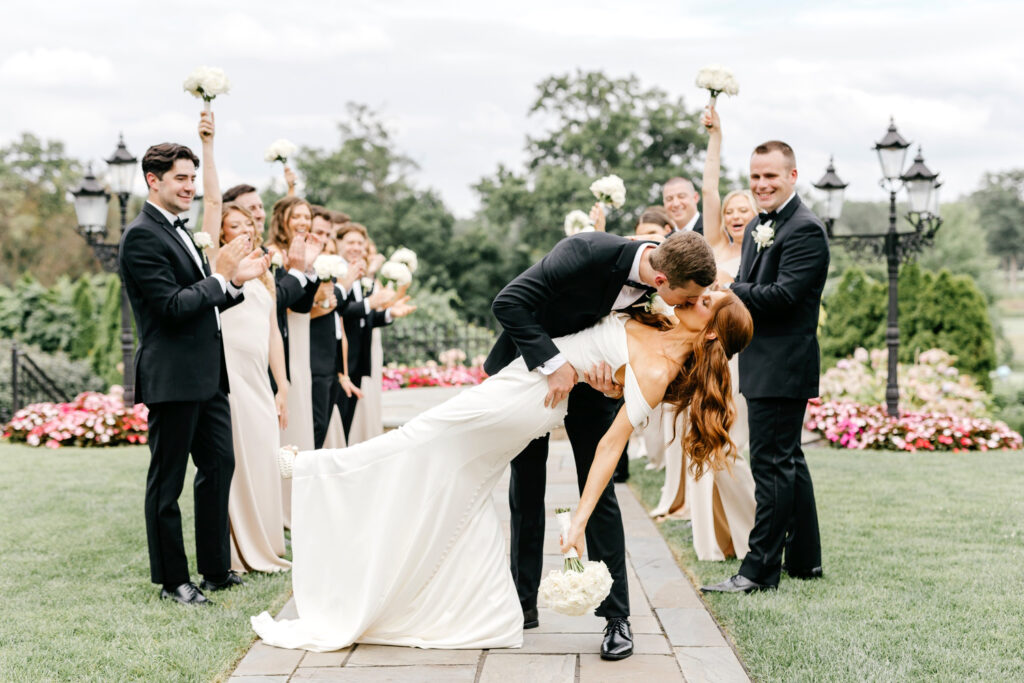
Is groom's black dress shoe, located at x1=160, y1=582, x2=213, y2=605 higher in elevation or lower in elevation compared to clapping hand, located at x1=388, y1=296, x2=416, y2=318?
lower

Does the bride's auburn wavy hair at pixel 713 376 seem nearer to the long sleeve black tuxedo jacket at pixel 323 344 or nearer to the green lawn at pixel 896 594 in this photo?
the green lawn at pixel 896 594

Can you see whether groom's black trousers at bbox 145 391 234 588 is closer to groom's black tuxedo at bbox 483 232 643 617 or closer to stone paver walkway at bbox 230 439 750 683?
stone paver walkway at bbox 230 439 750 683

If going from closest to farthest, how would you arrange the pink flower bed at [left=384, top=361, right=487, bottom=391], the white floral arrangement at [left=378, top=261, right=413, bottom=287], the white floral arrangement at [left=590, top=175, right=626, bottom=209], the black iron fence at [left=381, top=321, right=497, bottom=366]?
the white floral arrangement at [left=590, top=175, right=626, bottom=209] → the white floral arrangement at [left=378, top=261, right=413, bottom=287] → the pink flower bed at [left=384, top=361, right=487, bottom=391] → the black iron fence at [left=381, top=321, right=497, bottom=366]

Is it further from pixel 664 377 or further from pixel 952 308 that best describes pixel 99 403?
pixel 952 308

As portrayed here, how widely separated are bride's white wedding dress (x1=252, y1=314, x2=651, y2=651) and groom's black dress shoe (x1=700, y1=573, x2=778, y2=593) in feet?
4.42

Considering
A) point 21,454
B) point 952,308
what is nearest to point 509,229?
point 952,308

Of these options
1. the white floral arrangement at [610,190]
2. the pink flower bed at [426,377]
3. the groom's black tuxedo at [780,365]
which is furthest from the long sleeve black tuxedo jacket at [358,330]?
the pink flower bed at [426,377]

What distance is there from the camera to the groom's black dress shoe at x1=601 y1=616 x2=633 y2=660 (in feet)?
13.2

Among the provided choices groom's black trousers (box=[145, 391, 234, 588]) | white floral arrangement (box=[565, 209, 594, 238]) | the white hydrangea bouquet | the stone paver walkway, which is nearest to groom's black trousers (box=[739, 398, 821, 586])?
the stone paver walkway

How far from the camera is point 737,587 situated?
5.06 meters

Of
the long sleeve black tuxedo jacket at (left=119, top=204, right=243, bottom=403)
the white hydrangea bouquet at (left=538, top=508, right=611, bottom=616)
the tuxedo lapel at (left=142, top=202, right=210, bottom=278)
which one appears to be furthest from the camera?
the tuxedo lapel at (left=142, top=202, right=210, bottom=278)

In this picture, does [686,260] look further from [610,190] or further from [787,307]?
[610,190]

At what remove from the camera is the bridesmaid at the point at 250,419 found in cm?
565

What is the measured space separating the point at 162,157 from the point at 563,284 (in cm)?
223
